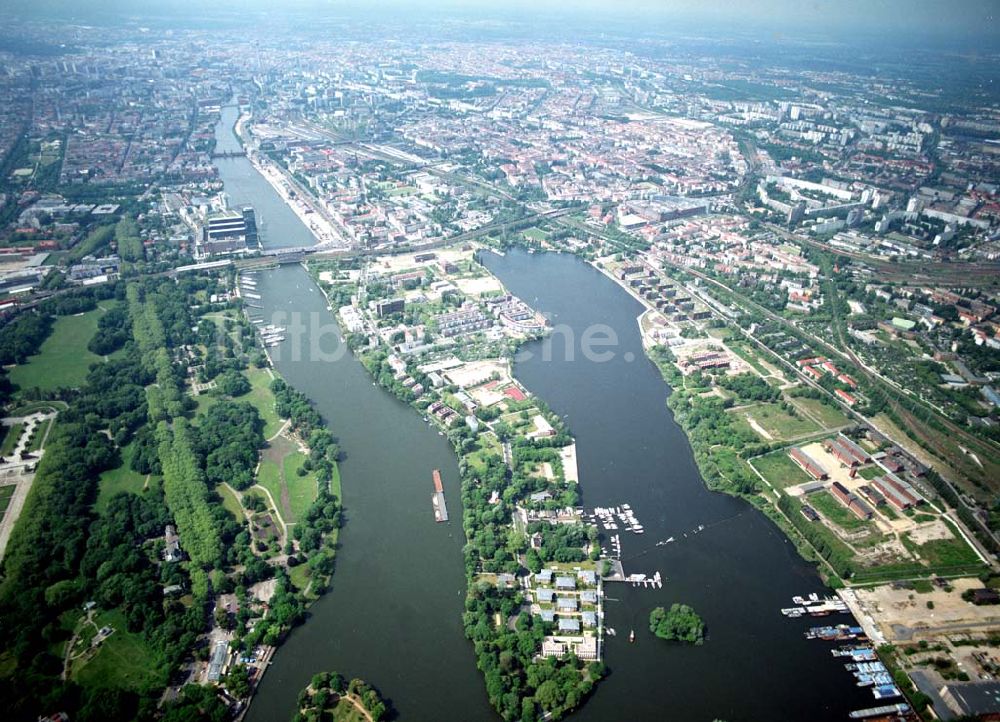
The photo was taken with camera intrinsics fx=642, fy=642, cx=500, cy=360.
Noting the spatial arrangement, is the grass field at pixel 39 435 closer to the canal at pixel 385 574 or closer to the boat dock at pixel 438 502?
the canal at pixel 385 574

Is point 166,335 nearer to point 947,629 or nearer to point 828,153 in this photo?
point 947,629

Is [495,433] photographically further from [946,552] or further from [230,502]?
[946,552]

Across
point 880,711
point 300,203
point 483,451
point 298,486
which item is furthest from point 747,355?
point 300,203

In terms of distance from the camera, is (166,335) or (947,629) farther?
(166,335)

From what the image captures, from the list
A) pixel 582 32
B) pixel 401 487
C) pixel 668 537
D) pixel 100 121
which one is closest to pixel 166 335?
pixel 401 487

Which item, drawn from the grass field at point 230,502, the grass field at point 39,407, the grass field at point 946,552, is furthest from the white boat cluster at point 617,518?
the grass field at point 39,407

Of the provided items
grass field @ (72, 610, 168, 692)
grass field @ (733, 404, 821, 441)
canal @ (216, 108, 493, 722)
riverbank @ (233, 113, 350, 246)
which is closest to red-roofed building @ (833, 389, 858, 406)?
grass field @ (733, 404, 821, 441)
